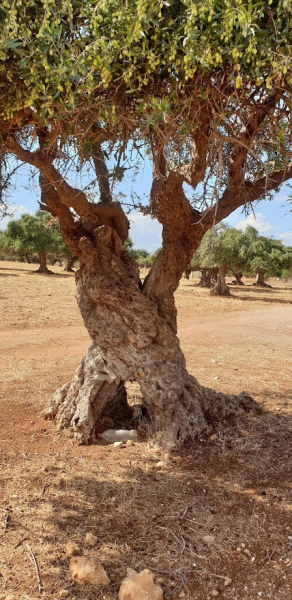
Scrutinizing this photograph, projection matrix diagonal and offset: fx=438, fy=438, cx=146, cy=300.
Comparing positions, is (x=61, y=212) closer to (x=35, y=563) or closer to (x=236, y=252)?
(x=35, y=563)

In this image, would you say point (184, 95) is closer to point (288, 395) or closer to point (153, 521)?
point (153, 521)

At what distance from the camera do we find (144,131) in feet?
11.7

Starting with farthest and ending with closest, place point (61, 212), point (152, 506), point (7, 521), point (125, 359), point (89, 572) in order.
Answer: point (61, 212)
point (125, 359)
point (152, 506)
point (7, 521)
point (89, 572)

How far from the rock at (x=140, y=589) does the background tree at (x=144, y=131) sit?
209 cm

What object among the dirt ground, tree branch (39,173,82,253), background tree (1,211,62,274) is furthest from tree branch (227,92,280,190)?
background tree (1,211,62,274)

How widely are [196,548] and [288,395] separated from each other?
14.8 ft

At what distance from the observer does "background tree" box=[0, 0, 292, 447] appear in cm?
293

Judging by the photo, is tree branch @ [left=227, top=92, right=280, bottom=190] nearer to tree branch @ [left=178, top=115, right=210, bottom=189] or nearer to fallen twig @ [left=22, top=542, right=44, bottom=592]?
tree branch @ [left=178, top=115, right=210, bottom=189]

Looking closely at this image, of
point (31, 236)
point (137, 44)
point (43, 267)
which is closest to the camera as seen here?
point (137, 44)

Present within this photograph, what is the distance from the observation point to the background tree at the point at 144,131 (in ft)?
9.62

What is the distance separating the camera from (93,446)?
475 centimetres

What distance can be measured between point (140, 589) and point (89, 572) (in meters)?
0.35

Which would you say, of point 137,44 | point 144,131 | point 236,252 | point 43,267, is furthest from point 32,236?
point 137,44

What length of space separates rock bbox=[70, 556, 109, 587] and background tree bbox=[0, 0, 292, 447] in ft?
6.68
